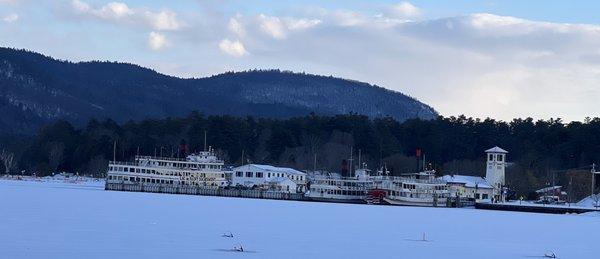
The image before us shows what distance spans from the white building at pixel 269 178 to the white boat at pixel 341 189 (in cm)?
615

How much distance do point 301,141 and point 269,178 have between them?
31.3m

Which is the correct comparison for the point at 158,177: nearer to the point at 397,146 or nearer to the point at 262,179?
the point at 262,179

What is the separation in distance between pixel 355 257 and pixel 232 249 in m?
4.02

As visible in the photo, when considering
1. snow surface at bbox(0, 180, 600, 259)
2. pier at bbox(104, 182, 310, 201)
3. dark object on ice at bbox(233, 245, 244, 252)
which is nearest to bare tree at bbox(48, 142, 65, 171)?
pier at bbox(104, 182, 310, 201)

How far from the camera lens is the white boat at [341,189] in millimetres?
108312

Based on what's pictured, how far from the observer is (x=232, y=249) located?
35750 millimetres

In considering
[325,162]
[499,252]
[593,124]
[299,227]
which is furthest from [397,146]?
[499,252]

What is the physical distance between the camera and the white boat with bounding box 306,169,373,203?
10831 centimetres

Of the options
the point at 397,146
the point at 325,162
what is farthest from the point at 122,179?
the point at 397,146

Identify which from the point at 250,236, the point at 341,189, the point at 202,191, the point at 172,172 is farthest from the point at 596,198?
the point at 250,236

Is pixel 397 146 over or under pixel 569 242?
Answer: over

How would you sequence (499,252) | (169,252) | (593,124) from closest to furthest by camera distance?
(169,252) < (499,252) < (593,124)

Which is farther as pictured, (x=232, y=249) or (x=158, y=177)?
(x=158, y=177)

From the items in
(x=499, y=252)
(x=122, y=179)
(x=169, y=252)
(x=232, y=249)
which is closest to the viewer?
(x=169, y=252)
